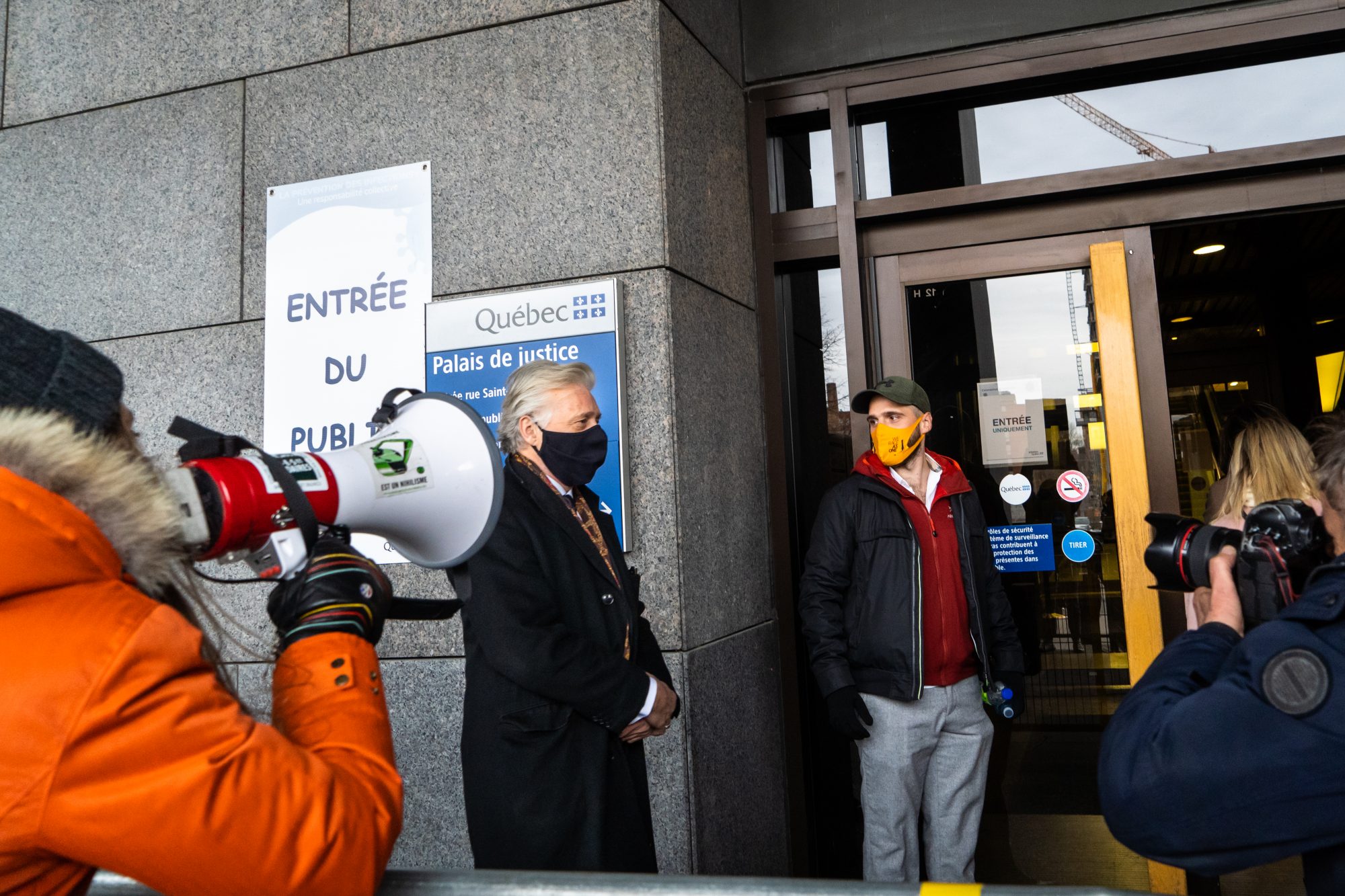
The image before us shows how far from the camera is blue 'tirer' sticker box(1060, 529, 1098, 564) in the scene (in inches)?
150

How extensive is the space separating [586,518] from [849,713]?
1337 mm

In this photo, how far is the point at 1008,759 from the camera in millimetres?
3928

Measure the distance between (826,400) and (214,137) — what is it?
8.79ft

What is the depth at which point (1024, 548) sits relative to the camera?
153 inches

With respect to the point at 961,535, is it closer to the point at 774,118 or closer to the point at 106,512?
the point at 774,118

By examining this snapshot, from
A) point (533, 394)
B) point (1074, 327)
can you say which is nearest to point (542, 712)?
point (533, 394)

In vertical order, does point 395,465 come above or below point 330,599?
above

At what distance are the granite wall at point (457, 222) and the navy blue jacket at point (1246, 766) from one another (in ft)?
6.70

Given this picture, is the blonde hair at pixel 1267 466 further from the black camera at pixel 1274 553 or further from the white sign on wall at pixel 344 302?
the white sign on wall at pixel 344 302

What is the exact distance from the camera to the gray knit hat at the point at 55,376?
3.51 ft

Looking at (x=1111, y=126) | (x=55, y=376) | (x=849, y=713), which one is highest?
(x=1111, y=126)

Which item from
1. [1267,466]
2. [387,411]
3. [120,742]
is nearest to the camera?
[120,742]

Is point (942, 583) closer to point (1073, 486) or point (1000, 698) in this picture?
point (1000, 698)

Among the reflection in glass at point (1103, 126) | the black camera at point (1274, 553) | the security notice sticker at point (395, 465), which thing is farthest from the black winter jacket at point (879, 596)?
the security notice sticker at point (395, 465)
